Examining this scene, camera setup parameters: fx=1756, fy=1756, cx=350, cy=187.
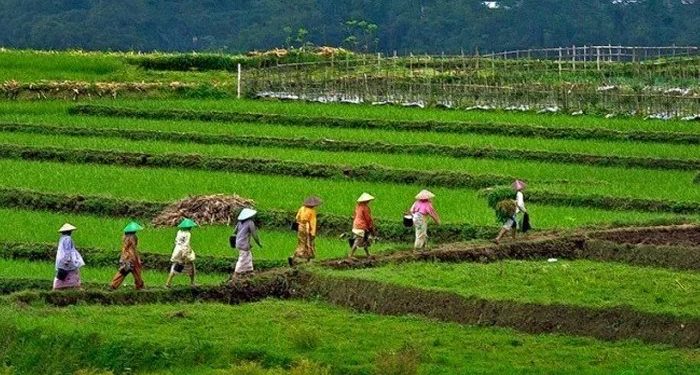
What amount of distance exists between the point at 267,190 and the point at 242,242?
6898 mm

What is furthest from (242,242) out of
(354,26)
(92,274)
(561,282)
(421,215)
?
(354,26)

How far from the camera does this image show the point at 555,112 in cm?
3669

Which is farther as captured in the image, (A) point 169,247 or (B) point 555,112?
(B) point 555,112

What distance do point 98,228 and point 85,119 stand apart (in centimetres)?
1271

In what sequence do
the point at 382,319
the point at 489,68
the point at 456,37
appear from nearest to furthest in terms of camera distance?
1. the point at 382,319
2. the point at 489,68
3. the point at 456,37

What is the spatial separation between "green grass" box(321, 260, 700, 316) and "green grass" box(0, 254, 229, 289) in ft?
7.74

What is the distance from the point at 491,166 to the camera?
28.4m

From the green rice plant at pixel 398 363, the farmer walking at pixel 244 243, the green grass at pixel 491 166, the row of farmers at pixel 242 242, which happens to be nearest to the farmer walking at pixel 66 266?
the row of farmers at pixel 242 242

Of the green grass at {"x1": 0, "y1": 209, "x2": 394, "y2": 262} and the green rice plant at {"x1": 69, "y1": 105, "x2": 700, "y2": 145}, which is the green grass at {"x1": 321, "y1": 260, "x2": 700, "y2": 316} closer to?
the green grass at {"x1": 0, "y1": 209, "x2": 394, "y2": 262}

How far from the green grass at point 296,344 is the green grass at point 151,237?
427 cm

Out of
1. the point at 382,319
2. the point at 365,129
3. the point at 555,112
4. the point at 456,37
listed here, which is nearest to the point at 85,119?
the point at 365,129

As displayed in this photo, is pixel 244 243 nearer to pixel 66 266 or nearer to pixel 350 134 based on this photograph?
Answer: pixel 66 266

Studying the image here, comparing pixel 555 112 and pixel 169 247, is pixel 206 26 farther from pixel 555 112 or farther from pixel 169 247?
pixel 169 247

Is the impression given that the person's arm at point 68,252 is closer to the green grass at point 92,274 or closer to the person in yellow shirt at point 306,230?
the green grass at point 92,274
